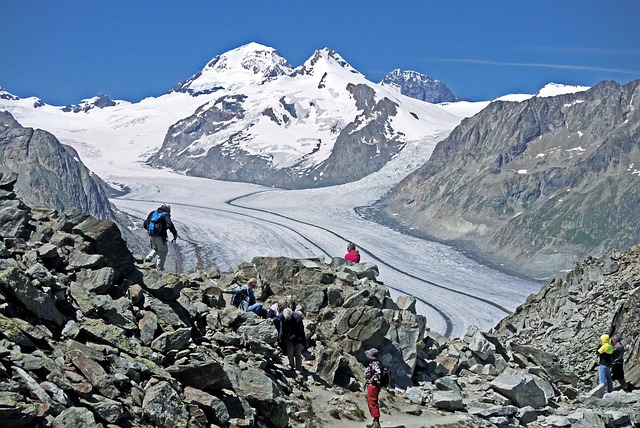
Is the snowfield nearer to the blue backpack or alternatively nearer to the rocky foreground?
the rocky foreground

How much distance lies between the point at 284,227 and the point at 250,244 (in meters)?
13.6

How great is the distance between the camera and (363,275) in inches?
822

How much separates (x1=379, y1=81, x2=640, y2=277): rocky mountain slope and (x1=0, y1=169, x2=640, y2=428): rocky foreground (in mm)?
83714

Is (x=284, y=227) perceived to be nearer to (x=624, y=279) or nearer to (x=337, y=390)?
(x=624, y=279)

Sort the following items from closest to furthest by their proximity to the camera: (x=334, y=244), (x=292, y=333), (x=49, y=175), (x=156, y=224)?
(x=292, y=333), (x=156, y=224), (x=334, y=244), (x=49, y=175)

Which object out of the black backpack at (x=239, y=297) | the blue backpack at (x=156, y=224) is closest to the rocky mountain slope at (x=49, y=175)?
the blue backpack at (x=156, y=224)

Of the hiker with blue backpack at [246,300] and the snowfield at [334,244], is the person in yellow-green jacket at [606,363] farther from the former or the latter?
the snowfield at [334,244]

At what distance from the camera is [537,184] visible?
428ft

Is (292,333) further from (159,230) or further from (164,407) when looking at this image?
(159,230)

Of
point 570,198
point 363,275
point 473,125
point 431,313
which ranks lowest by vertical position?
point 431,313

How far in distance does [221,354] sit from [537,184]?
124 m

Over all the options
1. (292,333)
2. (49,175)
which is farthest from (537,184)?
(292,333)

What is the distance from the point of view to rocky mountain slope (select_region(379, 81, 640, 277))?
108 m

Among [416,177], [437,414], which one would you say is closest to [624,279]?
[437,414]
